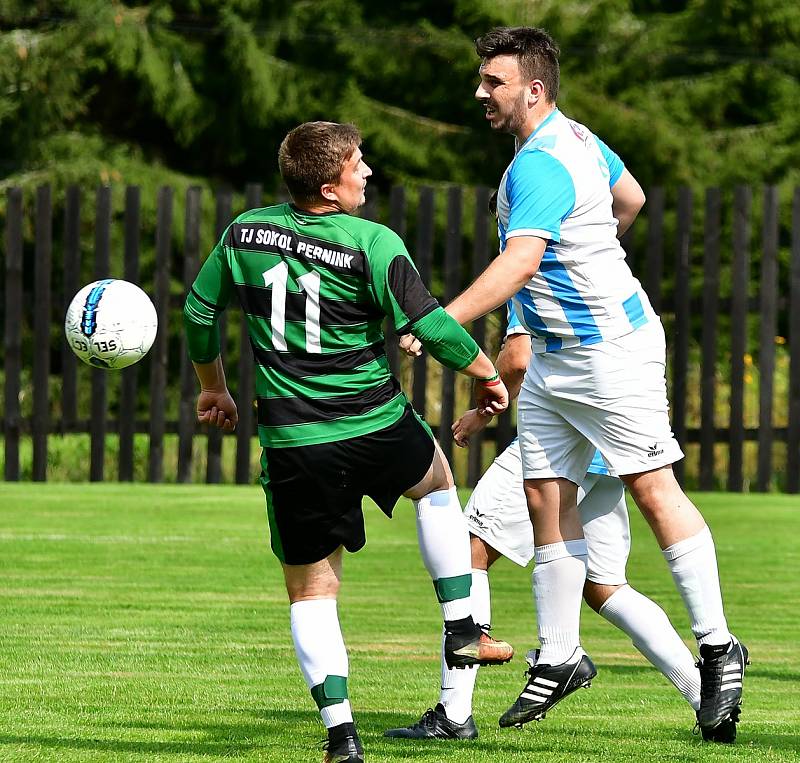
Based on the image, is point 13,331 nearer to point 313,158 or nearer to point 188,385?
point 188,385

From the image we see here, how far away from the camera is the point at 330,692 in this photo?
4.49 m

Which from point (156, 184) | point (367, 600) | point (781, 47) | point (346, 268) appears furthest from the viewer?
point (781, 47)

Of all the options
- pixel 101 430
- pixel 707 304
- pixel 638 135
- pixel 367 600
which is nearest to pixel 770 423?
pixel 707 304

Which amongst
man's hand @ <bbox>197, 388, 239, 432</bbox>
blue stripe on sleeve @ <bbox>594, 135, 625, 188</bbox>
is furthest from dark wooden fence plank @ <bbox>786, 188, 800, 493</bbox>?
man's hand @ <bbox>197, 388, 239, 432</bbox>

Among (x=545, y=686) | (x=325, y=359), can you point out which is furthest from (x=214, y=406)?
(x=545, y=686)

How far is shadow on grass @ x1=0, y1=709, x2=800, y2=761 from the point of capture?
4715 mm

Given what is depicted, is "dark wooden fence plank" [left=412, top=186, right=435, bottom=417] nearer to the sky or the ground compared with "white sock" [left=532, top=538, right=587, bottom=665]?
→ nearer to the sky

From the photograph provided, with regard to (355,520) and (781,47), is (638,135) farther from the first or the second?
(355,520)

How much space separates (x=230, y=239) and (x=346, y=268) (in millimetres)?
376

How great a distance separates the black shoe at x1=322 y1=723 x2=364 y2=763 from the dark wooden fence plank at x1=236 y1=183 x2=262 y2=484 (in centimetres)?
1129

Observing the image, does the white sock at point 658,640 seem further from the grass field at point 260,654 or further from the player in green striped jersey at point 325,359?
the player in green striped jersey at point 325,359

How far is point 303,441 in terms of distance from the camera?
14.9 ft

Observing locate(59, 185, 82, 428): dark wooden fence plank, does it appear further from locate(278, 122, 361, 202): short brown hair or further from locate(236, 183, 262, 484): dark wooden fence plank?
locate(278, 122, 361, 202): short brown hair

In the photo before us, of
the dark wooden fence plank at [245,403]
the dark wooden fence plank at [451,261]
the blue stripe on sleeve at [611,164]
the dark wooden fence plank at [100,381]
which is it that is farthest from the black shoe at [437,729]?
the dark wooden fence plank at [100,381]
